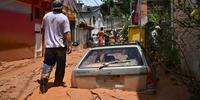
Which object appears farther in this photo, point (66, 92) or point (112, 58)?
point (112, 58)

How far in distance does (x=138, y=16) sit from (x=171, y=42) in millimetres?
13254

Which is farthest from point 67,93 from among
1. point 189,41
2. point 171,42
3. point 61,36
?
point 189,41

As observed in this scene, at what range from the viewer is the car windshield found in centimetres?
959

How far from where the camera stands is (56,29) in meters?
10.1

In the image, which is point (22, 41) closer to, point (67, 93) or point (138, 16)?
point (138, 16)

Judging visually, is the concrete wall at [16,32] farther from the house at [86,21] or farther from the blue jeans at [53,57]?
the house at [86,21]

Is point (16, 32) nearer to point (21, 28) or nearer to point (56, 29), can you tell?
point (21, 28)

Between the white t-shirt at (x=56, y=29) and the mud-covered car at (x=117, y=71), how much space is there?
681 millimetres

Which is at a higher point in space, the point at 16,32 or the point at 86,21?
the point at 86,21

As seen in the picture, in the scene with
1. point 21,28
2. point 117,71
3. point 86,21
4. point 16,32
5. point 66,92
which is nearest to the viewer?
point 117,71

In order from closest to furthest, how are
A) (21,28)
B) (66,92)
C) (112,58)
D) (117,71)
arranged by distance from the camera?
(117,71)
(66,92)
(112,58)
(21,28)

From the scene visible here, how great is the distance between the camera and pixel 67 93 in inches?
371

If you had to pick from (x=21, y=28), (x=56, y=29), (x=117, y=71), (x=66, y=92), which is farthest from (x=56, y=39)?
(x=21, y=28)

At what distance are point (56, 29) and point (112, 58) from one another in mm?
1359
